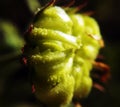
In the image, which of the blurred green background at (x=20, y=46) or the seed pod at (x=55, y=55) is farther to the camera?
the blurred green background at (x=20, y=46)

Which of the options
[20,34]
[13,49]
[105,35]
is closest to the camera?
[13,49]

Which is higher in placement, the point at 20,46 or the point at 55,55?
the point at 55,55

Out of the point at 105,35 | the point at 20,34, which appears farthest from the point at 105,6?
the point at 20,34

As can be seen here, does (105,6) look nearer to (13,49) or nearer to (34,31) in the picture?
(13,49)

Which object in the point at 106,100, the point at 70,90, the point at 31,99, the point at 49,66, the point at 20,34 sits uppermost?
the point at 49,66

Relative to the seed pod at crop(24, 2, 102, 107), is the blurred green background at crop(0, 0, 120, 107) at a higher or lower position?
lower

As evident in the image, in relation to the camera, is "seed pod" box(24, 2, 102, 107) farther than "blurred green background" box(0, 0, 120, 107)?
No

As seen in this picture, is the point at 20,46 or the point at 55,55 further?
the point at 20,46

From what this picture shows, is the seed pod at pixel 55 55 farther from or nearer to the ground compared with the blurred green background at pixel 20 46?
farther from the ground
